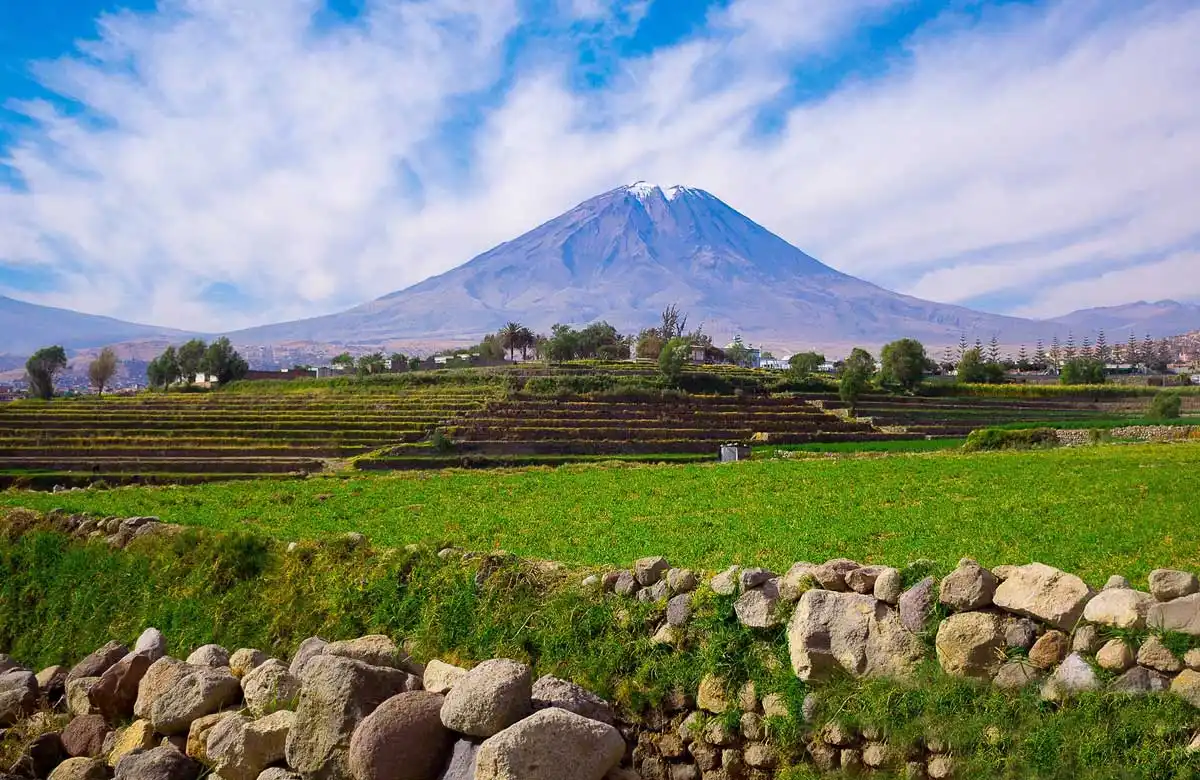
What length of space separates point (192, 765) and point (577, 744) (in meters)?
3.65

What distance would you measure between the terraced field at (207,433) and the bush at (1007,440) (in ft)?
106

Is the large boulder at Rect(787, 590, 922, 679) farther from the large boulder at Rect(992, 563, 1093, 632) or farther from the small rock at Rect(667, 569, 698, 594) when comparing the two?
the small rock at Rect(667, 569, 698, 594)

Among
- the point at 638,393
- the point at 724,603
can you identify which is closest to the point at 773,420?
the point at 638,393

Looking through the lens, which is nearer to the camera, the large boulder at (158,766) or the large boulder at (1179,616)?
the large boulder at (1179,616)

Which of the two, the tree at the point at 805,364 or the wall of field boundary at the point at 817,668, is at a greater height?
the tree at the point at 805,364

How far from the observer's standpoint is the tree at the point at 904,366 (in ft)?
270

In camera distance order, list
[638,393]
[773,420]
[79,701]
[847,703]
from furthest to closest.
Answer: [638,393]
[773,420]
[79,701]
[847,703]

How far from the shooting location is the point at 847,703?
606 cm

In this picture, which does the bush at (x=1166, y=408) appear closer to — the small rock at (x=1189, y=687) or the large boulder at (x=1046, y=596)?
the large boulder at (x=1046, y=596)

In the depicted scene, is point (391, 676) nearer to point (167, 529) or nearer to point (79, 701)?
point (79, 701)

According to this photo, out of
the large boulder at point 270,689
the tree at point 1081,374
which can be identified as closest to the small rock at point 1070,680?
the large boulder at point 270,689

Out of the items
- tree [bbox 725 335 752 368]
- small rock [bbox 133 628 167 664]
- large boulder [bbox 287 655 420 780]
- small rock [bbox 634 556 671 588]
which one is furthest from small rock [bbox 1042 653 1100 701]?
tree [bbox 725 335 752 368]

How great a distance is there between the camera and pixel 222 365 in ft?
318

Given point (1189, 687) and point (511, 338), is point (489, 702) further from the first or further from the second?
point (511, 338)
